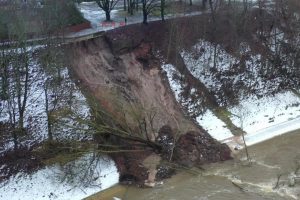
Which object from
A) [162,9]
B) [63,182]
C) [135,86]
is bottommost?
[63,182]

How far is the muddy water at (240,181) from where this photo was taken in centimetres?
3181

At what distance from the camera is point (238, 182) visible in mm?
33219

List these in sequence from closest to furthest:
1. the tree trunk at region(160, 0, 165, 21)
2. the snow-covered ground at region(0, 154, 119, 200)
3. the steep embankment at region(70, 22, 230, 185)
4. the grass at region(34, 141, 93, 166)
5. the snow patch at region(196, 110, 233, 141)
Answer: the snow-covered ground at region(0, 154, 119, 200), the grass at region(34, 141, 93, 166), the steep embankment at region(70, 22, 230, 185), the snow patch at region(196, 110, 233, 141), the tree trunk at region(160, 0, 165, 21)

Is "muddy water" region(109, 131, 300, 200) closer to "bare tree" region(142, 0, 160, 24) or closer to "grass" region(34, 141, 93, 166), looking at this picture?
"grass" region(34, 141, 93, 166)

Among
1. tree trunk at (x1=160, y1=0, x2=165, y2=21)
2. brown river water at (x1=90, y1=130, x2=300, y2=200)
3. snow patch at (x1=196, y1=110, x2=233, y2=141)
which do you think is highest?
tree trunk at (x1=160, y1=0, x2=165, y2=21)

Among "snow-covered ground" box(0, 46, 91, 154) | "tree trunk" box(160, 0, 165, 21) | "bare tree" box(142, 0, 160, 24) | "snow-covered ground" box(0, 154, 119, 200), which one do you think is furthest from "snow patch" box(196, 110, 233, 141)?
"bare tree" box(142, 0, 160, 24)

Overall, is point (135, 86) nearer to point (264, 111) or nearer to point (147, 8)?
point (264, 111)

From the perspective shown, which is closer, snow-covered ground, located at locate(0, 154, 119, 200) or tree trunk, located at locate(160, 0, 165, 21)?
snow-covered ground, located at locate(0, 154, 119, 200)

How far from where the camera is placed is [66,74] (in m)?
42.0

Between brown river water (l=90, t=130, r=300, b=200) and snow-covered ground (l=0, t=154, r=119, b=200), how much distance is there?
1.04 meters

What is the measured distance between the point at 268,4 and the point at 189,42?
1179cm

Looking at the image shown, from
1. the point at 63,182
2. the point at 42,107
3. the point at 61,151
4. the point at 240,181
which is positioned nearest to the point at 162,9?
the point at 42,107

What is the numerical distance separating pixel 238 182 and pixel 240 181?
0.19 meters

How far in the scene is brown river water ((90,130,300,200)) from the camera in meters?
31.8
